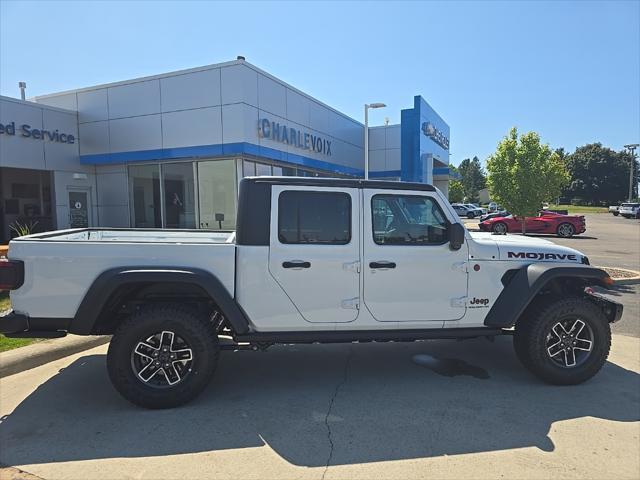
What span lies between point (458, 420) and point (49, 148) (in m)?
15.8

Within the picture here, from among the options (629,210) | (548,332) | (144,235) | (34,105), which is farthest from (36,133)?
(629,210)

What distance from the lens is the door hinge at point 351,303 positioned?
13.2 ft

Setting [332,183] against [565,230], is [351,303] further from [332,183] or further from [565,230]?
[565,230]

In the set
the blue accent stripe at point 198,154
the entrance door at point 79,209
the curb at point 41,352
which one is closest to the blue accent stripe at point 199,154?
the blue accent stripe at point 198,154

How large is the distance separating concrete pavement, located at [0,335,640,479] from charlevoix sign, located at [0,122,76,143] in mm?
11864

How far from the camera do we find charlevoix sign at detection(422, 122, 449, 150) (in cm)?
2260

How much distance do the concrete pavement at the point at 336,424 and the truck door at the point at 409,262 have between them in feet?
2.59

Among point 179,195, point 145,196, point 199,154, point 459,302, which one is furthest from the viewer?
point 145,196

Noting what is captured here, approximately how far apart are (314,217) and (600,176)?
288 ft

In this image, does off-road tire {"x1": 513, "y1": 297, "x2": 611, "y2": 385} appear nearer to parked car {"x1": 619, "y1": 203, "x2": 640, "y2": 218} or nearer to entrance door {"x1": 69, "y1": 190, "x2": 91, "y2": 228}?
entrance door {"x1": 69, "y1": 190, "x2": 91, "y2": 228}

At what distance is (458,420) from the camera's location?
356 cm

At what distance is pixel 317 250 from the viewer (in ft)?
13.1

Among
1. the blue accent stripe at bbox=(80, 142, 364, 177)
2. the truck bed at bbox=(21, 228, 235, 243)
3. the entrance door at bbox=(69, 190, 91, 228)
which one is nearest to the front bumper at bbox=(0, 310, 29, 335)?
the truck bed at bbox=(21, 228, 235, 243)

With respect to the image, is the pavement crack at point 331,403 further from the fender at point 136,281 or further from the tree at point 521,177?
the tree at point 521,177
